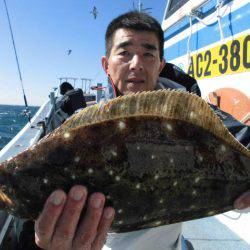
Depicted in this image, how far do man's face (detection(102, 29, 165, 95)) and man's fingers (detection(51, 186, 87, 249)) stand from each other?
1.03 meters

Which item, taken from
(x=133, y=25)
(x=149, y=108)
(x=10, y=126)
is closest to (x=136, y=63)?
(x=133, y=25)

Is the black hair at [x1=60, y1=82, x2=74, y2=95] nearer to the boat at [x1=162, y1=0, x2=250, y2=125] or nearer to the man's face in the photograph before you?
the boat at [x1=162, y1=0, x2=250, y2=125]

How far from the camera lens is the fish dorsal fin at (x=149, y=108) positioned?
1302mm

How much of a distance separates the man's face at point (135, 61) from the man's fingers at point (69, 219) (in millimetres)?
1030

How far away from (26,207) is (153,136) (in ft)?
2.04

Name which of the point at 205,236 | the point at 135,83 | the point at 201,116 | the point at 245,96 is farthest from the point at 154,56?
the point at 205,236

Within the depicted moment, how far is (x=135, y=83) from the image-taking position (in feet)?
7.38

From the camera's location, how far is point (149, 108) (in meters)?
1.32

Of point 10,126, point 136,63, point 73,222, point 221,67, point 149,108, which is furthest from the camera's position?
point 10,126

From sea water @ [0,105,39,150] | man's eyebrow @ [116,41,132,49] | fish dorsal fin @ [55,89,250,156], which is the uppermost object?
man's eyebrow @ [116,41,132,49]

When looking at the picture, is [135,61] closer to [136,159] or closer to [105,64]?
[105,64]

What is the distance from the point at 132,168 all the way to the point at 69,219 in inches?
14.8

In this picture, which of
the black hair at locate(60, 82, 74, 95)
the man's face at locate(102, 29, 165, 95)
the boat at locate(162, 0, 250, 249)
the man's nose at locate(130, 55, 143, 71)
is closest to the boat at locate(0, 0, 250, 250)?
the boat at locate(162, 0, 250, 249)

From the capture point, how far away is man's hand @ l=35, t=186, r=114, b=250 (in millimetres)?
1405
